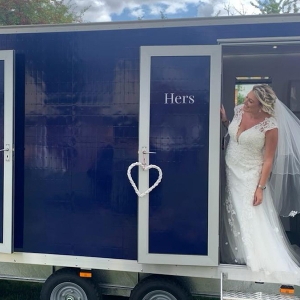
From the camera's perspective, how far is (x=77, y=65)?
3.22m

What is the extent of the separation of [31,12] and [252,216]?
9.53 metres

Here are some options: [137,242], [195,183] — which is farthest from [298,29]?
[137,242]

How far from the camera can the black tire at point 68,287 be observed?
3316mm

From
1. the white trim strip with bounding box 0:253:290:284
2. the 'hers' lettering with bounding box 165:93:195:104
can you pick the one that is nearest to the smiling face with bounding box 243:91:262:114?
the 'hers' lettering with bounding box 165:93:195:104

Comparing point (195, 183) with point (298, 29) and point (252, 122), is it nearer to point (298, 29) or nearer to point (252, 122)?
point (252, 122)

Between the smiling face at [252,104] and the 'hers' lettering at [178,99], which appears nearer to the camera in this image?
the 'hers' lettering at [178,99]

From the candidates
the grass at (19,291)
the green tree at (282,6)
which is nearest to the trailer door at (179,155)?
the grass at (19,291)

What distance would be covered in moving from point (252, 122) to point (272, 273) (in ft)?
4.02

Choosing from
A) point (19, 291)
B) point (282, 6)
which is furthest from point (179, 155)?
point (282, 6)

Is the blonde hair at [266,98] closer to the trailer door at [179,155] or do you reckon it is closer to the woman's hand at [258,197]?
the trailer door at [179,155]

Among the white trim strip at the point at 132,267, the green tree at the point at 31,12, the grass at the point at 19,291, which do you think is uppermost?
the green tree at the point at 31,12

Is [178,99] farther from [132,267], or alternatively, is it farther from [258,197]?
[132,267]

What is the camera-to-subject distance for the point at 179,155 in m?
3.04

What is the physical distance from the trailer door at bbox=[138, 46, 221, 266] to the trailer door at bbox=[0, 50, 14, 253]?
114cm
